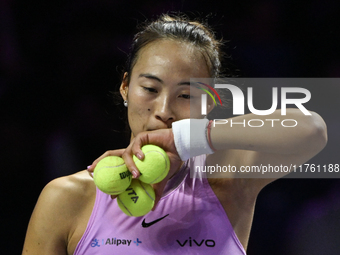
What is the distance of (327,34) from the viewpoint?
9.36ft

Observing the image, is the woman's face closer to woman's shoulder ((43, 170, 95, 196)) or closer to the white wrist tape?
the white wrist tape

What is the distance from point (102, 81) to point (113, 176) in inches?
70.0

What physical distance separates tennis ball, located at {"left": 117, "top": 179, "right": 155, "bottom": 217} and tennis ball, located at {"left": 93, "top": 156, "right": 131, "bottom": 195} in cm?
4

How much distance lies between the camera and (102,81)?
2809 mm

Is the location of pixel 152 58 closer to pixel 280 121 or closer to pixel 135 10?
pixel 280 121

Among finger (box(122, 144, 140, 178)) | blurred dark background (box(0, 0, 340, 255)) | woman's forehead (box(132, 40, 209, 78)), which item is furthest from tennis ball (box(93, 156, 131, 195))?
blurred dark background (box(0, 0, 340, 255))

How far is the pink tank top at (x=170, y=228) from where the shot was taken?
141 centimetres

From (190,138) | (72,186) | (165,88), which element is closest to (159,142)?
(190,138)

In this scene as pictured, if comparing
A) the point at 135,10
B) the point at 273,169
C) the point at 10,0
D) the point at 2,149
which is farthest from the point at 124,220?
the point at 10,0

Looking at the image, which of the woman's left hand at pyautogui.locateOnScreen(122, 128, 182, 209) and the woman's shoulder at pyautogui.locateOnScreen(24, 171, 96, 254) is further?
the woman's shoulder at pyautogui.locateOnScreen(24, 171, 96, 254)

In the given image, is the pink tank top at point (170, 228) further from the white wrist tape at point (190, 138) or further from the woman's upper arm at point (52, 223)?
the white wrist tape at point (190, 138)

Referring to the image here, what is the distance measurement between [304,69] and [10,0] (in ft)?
7.84

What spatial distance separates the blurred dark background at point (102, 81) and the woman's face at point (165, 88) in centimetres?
128

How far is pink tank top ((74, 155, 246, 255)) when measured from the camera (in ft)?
4.61
